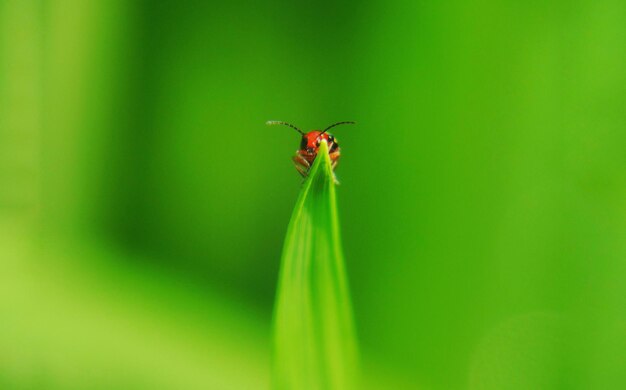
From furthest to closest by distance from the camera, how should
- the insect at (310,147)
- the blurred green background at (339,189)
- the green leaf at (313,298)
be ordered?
the insect at (310,147)
the blurred green background at (339,189)
the green leaf at (313,298)

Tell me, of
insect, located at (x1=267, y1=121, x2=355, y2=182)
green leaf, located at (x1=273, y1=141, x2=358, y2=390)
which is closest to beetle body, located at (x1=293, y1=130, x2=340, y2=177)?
insect, located at (x1=267, y1=121, x2=355, y2=182)

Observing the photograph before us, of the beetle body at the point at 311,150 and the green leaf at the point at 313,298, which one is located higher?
the beetle body at the point at 311,150

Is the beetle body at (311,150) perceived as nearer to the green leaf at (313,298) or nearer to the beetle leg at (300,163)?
the beetle leg at (300,163)

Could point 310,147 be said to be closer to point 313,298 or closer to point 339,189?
point 339,189

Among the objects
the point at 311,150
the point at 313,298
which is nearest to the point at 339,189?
the point at 311,150

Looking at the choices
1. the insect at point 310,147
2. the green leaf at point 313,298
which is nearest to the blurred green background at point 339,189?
the insect at point 310,147

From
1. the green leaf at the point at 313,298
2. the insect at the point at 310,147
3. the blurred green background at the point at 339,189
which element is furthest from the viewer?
the insect at the point at 310,147

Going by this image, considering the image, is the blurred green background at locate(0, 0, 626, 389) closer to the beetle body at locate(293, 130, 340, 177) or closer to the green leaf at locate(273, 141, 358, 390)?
the beetle body at locate(293, 130, 340, 177)
